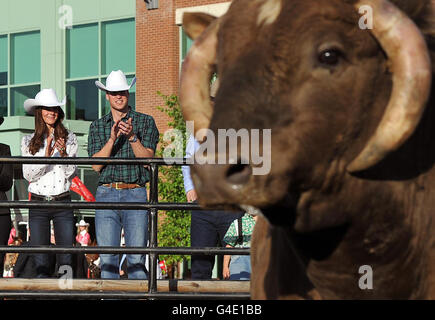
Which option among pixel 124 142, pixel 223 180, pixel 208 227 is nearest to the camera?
pixel 223 180

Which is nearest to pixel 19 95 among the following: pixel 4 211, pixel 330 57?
pixel 4 211

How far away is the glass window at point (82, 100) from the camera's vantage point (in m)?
26.2

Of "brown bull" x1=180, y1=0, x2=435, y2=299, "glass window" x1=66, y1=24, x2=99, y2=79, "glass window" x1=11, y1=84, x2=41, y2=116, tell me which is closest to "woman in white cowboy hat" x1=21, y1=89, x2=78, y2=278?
"brown bull" x1=180, y1=0, x2=435, y2=299

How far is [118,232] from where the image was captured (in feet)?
22.0

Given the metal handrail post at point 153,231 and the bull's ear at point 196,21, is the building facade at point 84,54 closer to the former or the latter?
the metal handrail post at point 153,231

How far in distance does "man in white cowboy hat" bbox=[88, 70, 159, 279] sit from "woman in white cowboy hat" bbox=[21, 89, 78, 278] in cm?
27

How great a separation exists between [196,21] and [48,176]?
462 cm

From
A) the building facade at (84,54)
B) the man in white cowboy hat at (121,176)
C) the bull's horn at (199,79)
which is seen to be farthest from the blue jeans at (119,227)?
the building facade at (84,54)

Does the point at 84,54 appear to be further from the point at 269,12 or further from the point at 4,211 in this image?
the point at 269,12

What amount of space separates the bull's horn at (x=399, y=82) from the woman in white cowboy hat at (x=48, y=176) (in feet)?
15.8

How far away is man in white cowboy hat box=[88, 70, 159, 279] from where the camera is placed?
6.56 meters

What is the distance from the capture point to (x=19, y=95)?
26969 mm
